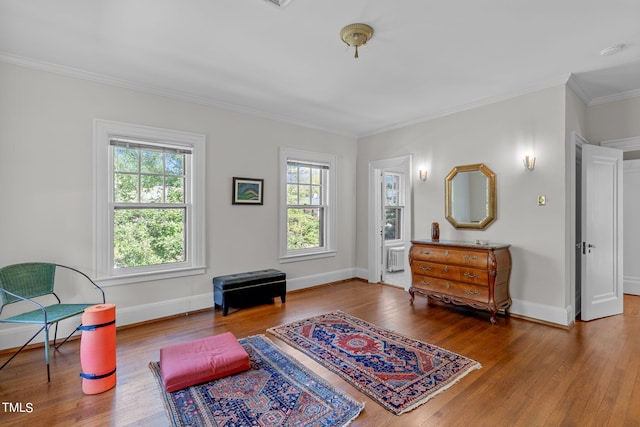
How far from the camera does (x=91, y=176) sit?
3396 mm

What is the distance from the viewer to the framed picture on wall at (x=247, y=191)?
446 cm

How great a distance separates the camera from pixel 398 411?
6.84 ft

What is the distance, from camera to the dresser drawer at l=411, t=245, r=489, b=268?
3.74 meters

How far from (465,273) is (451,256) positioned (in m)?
0.27

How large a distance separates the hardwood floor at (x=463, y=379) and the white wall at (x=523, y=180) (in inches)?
18.1

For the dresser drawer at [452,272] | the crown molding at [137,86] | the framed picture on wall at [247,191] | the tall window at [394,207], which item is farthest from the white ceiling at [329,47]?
the tall window at [394,207]

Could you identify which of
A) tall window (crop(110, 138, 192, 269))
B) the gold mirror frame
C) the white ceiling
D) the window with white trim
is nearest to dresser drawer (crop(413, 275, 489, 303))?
the gold mirror frame

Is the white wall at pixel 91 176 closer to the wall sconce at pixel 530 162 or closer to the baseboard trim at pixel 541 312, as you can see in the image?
the baseboard trim at pixel 541 312

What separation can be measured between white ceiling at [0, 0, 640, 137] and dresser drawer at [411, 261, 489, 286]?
223 cm

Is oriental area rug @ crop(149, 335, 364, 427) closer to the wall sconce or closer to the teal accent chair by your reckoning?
the teal accent chair

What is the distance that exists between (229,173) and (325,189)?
1.88 m

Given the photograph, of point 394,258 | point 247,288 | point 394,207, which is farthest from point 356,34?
point 394,258

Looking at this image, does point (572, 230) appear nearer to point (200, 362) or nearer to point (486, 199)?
point (486, 199)

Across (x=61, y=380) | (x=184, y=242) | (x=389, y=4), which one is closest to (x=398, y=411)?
(x=61, y=380)
